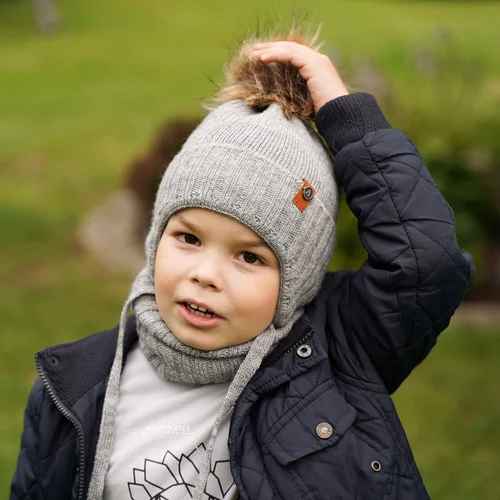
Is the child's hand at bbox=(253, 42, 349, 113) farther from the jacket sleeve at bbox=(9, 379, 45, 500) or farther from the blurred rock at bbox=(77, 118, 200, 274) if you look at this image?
the blurred rock at bbox=(77, 118, 200, 274)

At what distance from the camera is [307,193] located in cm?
193

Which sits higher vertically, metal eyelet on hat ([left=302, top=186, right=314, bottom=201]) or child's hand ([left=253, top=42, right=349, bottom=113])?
child's hand ([left=253, top=42, right=349, bottom=113])

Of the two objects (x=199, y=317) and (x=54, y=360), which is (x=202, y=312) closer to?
(x=199, y=317)

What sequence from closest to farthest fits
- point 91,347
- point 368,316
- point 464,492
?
point 368,316 < point 91,347 < point 464,492

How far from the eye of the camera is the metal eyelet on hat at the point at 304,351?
1925 millimetres

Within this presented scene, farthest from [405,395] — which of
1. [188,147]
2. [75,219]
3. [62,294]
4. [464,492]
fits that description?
[75,219]

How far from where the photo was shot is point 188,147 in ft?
6.57

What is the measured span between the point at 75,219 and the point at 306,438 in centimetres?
578

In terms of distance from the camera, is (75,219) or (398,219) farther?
(75,219)

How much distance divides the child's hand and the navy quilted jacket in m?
0.05

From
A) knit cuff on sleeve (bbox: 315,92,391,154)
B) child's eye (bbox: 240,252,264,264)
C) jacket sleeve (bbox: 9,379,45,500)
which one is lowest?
jacket sleeve (bbox: 9,379,45,500)

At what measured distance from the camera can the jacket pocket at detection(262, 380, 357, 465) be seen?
1.82 metres

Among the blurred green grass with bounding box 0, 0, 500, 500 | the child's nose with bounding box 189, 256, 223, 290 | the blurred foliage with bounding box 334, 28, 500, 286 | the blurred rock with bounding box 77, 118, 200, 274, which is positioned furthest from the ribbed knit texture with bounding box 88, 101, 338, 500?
the blurred rock with bounding box 77, 118, 200, 274

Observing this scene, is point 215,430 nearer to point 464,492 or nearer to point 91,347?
point 91,347
